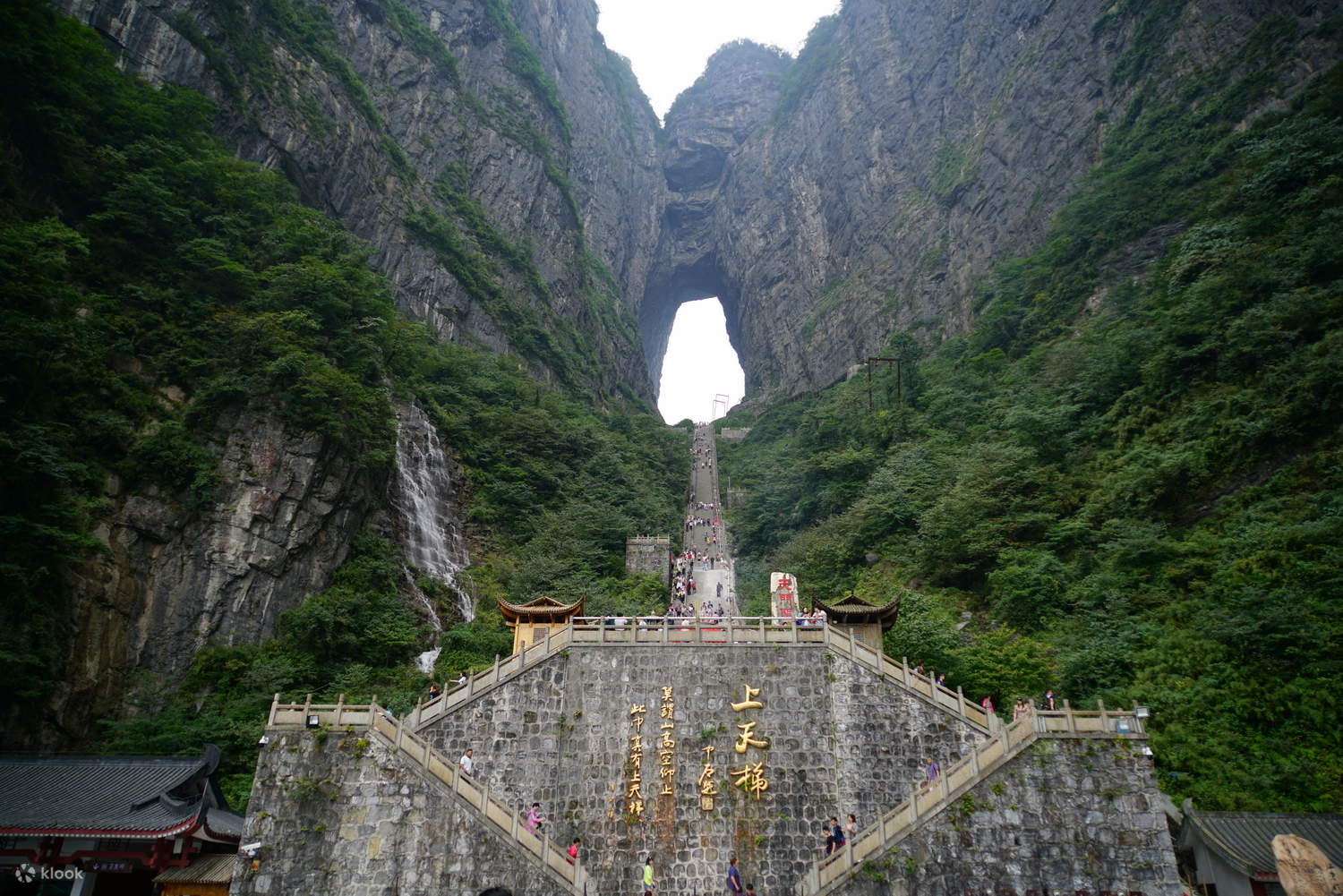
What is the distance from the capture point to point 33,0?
72.2 ft

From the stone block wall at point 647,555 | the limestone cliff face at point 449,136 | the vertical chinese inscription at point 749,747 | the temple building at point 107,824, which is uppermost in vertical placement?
the limestone cliff face at point 449,136

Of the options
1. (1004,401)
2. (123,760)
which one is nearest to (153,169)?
(123,760)

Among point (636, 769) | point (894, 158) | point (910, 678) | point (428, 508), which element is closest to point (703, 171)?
point (894, 158)

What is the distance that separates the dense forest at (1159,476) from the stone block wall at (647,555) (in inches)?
147

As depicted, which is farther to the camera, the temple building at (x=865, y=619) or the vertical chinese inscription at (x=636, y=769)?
the temple building at (x=865, y=619)

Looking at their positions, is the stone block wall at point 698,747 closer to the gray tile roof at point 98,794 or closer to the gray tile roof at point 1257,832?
the gray tile roof at point 1257,832

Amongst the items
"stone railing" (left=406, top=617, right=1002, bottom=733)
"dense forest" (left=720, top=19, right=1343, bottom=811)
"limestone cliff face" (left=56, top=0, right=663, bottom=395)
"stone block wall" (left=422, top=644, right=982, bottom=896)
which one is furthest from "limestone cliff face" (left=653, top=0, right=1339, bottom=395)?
"stone block wall" (left=422, top=644, right=982, bottom=896)

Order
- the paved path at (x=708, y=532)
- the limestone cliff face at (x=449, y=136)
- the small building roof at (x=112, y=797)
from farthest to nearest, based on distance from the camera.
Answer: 1. the limestone cliff face at (x=449, y=136)
2. the paved path at (x=708, y=532)
3. the small building roof at (x=112, y=797)

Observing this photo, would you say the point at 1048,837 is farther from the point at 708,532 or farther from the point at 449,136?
the point at 449,136

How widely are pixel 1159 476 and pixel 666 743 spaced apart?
46.4 ft

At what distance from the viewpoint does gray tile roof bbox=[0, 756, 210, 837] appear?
12211 mm

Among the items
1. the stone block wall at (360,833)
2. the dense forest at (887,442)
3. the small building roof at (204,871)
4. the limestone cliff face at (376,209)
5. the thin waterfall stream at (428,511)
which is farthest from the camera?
the thin waterfall stream at (428,511)

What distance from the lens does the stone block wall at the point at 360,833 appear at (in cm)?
1291

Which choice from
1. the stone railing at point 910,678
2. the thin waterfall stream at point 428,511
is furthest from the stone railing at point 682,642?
the thin waterfall stream at point 428,511
